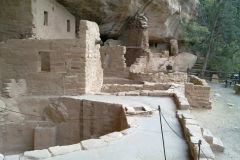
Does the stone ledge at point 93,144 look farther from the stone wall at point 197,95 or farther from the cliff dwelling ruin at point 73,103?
the stone wall at point 197,95

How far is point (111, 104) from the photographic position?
583cm

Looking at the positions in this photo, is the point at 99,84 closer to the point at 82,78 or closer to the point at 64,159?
the point at 82,78

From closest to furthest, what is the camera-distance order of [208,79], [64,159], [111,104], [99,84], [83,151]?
[64,159]
[83,151]
[111,104]
[99,84]
[208,79]

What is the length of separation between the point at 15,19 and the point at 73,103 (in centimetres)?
529

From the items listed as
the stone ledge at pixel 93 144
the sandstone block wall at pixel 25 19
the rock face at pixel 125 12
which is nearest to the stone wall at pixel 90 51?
the sandstone block wall at pixel 25 19

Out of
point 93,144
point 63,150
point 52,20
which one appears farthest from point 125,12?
point 63,150

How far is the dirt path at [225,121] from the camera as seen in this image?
5.78m

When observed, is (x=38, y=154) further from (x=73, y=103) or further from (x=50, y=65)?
(x=50, y=65)

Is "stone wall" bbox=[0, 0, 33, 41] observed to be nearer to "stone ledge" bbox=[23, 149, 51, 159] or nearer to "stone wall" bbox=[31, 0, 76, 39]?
"stone wall" bbox=[31, 0, 76, 39]

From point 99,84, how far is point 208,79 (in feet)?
47.1

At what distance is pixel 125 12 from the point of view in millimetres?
13961

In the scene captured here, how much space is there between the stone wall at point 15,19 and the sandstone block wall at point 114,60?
14.0 feet

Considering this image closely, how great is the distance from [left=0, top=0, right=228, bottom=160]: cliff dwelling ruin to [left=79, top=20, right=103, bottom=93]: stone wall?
31mm

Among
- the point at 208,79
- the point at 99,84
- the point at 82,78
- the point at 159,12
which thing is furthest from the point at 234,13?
the point at 82,78
